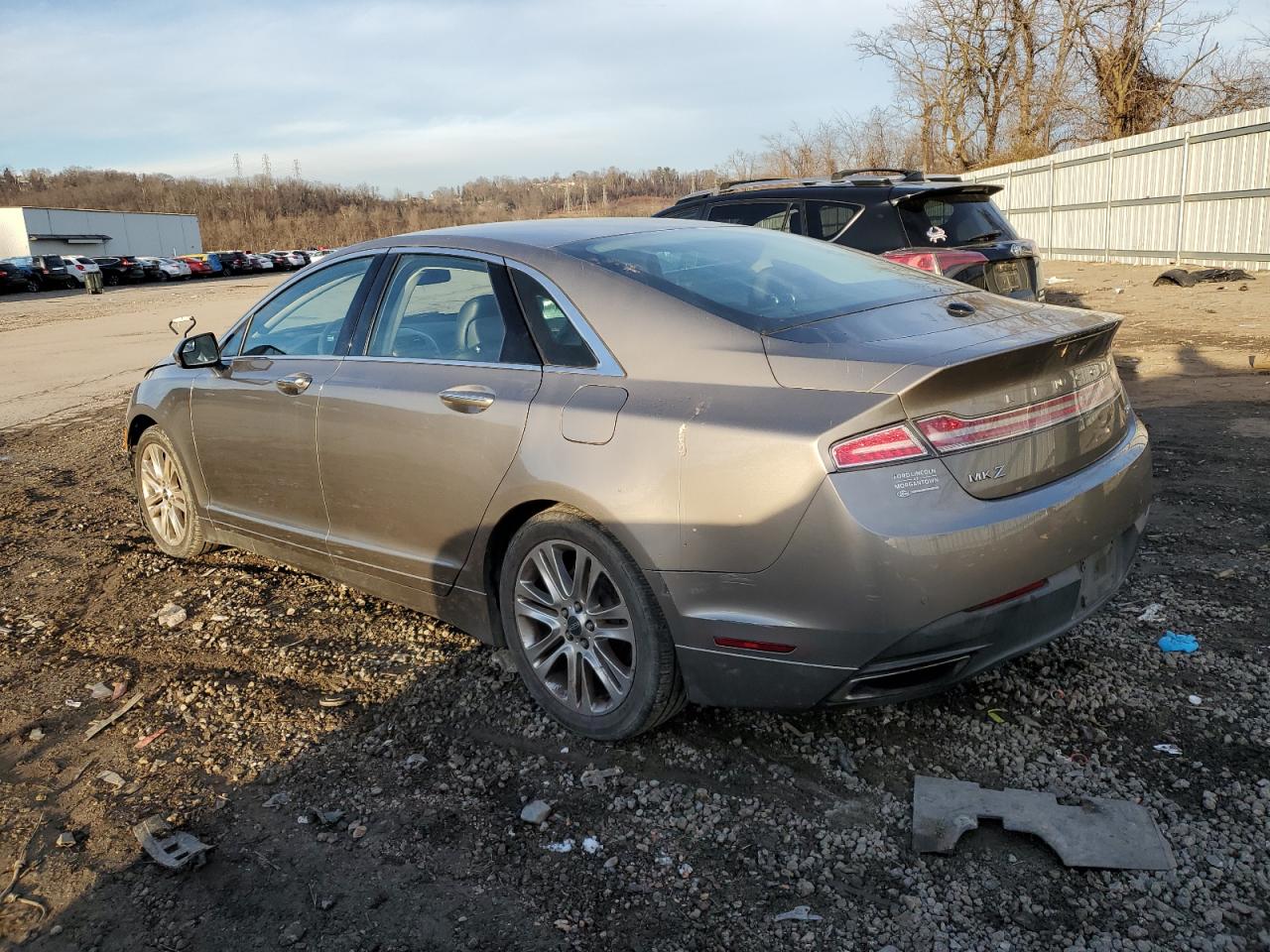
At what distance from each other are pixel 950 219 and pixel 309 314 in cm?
539

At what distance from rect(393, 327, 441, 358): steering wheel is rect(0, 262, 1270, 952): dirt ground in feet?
3.97

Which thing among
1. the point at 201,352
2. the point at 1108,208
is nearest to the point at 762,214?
the point at 201,352

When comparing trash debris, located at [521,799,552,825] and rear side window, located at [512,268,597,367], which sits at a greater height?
rear side window, located at [512,268,597,367]

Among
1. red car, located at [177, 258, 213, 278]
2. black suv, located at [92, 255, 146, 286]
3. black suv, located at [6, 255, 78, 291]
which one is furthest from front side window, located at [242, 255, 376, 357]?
red car, located at [177, 258, 213, 278]

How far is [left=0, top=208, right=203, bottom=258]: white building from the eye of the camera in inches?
2790

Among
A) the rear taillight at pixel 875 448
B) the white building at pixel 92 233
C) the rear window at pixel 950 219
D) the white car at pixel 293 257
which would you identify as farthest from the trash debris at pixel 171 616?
the white car at pixel 293 257

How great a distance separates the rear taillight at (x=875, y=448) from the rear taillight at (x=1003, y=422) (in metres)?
0.06

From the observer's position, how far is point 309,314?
4539 millimetres

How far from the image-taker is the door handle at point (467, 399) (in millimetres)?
3467

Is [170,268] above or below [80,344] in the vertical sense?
above

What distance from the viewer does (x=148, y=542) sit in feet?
19.2

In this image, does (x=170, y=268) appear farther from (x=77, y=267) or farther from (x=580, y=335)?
(x=580, y=335)

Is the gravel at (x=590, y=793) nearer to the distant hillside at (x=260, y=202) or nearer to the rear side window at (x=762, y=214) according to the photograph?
the rear side window at (x=762, y=214)

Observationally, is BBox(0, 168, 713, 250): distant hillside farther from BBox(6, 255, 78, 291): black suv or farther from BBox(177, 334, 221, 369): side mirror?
BBox(177, 334, 221, 369): side mirror
